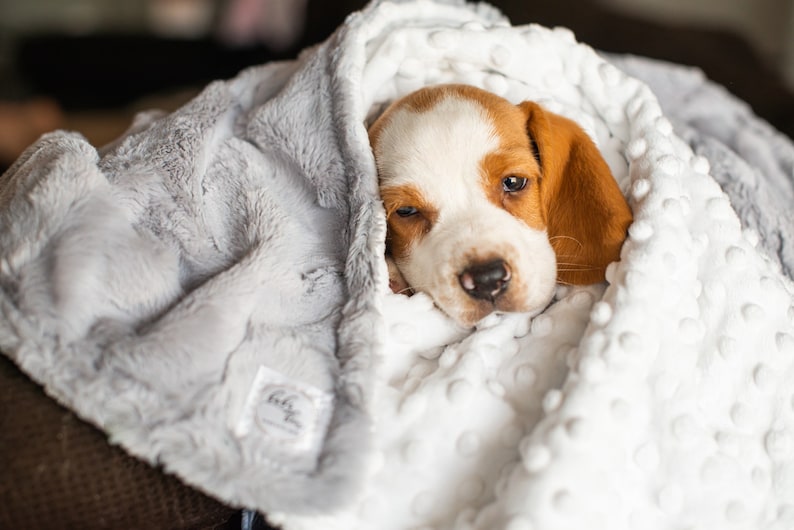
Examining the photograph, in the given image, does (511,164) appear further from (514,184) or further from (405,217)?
(405,217)

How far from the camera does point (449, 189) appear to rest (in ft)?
3.59

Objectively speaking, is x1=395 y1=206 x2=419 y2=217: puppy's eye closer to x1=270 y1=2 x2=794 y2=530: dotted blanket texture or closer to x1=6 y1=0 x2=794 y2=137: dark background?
x1=270 y1=2 x2=794 y2=530: dotted blanket texture

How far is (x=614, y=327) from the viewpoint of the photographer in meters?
0.84

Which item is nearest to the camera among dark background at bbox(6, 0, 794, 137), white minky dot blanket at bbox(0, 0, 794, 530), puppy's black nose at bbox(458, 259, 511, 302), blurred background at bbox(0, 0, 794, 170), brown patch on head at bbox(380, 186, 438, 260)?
white minky dot blanket at bbox(0, 0, 794, 530)

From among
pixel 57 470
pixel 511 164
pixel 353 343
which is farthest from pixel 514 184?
pixel 57 470

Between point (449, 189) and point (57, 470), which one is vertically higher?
point (449, 189)

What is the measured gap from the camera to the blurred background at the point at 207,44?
2.31 meters

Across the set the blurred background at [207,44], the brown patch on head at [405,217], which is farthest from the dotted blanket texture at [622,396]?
the blurred background at [207,44]

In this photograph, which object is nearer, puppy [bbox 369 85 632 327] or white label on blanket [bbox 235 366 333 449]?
white label on blanket [bbox 235 366 333 449]

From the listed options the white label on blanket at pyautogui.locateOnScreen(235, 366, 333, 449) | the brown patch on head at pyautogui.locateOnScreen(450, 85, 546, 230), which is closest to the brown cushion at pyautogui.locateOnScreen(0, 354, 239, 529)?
the white label on blanket at pyautogui.locateOnScreen(235, 366, 333, 449)

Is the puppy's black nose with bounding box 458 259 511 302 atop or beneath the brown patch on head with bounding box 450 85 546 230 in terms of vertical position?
beneath

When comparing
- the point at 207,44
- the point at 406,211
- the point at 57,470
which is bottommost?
the point at 207,44

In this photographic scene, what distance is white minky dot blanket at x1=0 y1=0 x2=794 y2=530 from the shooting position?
76 centimetres

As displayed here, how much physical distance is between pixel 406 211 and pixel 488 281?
21cm
